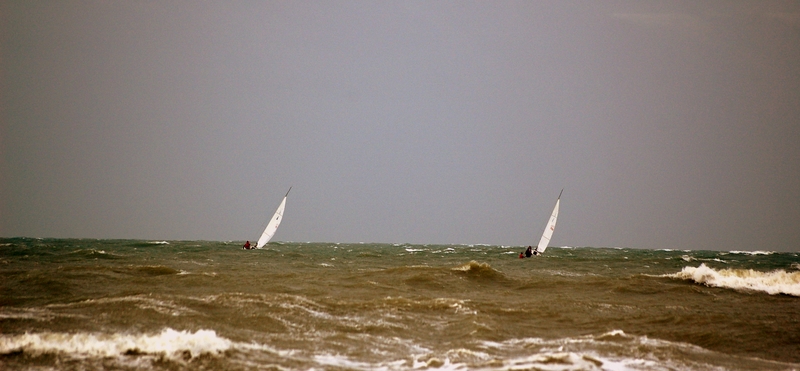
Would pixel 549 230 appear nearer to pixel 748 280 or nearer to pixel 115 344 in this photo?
pixel 748 280

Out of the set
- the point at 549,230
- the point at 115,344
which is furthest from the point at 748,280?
the point at 115,344

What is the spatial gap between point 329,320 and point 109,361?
5766 mm

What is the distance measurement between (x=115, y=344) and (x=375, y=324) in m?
6.09

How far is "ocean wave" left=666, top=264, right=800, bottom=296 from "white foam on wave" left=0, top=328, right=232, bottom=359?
956 inches

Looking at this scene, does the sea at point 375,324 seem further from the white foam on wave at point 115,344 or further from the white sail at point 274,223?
the white sail at point 274,223

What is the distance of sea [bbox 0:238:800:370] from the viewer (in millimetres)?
10578

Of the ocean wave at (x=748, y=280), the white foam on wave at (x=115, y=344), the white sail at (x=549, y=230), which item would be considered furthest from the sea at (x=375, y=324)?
the white sail at (x=549, y=230)

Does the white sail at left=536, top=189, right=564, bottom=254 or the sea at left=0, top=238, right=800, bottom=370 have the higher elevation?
the white sail at left=536, top=189, right=564, bottom=254

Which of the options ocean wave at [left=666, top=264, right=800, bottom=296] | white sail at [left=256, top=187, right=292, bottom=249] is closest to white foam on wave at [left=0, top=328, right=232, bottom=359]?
ocean wave at [left=666, top=264, right=800, bottom=296]

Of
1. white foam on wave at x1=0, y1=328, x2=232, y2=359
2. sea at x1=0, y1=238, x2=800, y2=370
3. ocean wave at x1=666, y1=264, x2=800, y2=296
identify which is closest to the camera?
white foam on wave at x1=0, y1=328, x2=232, y2=359

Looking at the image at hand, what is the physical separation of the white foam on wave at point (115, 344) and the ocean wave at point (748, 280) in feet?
79.6

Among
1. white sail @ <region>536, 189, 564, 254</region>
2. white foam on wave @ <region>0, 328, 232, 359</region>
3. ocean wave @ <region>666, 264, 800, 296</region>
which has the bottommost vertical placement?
white foam on wave @ <region>0, 328, 232, 359</region>

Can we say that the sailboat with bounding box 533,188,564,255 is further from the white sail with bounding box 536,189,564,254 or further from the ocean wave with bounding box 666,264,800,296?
the ocean wave with bounding box 666,264,800,296

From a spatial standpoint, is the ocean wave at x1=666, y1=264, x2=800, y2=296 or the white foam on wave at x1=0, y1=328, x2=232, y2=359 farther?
the ocean wave at x1=666, y1=264, x2=800, y2=296
